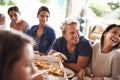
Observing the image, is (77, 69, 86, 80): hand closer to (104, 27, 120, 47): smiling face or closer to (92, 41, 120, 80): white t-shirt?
(92, 41, 120, 80): white t-shirt

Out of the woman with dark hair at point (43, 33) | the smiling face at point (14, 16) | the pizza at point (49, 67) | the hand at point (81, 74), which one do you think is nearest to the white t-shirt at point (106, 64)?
the hand at point (81, 74)

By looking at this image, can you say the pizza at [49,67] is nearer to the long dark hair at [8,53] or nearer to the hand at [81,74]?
the hand at [81,74]

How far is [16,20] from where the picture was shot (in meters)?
3.08

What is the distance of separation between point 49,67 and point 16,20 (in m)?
1.59

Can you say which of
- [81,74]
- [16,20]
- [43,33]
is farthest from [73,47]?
[16,20]

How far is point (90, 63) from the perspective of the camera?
1.98 meters

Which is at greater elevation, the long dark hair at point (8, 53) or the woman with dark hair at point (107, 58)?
the long dark hair at point (8, 53)

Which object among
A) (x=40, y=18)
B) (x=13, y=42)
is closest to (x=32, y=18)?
(x=40, y=18)

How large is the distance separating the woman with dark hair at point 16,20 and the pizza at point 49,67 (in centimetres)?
136

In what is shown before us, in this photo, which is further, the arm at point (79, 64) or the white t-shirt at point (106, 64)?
the arm at point (79, 64)

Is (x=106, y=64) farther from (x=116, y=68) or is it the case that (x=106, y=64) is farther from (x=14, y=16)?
(x=14, y=16)

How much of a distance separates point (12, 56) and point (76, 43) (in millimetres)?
1555

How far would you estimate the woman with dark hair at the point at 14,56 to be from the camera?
0.48m

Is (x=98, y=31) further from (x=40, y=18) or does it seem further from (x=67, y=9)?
(x=40, y=18)
